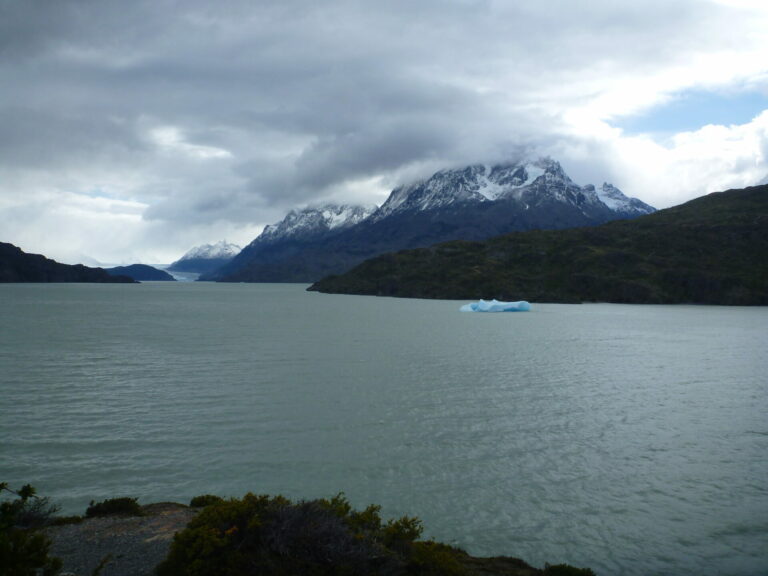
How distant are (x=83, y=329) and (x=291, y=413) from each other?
2402 inches

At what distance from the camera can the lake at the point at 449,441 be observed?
17.9 m

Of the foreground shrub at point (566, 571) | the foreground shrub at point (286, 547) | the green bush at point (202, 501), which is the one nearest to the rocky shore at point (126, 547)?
the foreground shrub at point (566, 571)

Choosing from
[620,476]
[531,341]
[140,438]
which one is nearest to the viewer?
[620,476]

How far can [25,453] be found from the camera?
930 inches

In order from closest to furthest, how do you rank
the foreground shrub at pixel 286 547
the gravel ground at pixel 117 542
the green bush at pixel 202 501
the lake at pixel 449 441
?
the foreground shrub at pixel 286 547 < the gravel ground at pixel 117 542 < the green bush at pixel 202 501 < the lake at pixel 449 441

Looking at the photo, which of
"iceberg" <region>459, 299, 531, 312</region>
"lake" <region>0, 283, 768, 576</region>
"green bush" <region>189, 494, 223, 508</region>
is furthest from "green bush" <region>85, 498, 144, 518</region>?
"iceberg" <region>459, 299, 531, 312</region>

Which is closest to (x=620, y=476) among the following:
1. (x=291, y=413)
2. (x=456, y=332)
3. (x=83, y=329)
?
(x=291, y=413)

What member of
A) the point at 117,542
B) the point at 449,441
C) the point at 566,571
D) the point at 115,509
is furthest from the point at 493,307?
the point at 117,542

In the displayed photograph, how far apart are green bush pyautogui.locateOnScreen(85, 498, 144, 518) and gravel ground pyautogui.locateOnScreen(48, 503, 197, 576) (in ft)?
1.00

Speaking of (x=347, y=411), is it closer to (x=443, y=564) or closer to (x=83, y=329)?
(x=443, y=564)

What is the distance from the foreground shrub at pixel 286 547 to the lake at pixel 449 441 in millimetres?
4158

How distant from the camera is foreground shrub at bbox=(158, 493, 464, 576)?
39.5ft

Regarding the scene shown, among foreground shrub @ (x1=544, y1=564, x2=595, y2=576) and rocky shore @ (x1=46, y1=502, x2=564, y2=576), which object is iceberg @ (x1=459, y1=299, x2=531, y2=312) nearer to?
foreground shrub @ (x1=544, y1=564, x2=595, y2=576)

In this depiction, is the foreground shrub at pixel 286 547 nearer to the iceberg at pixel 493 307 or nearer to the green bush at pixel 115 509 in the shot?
the green bush at pixel 115 509
